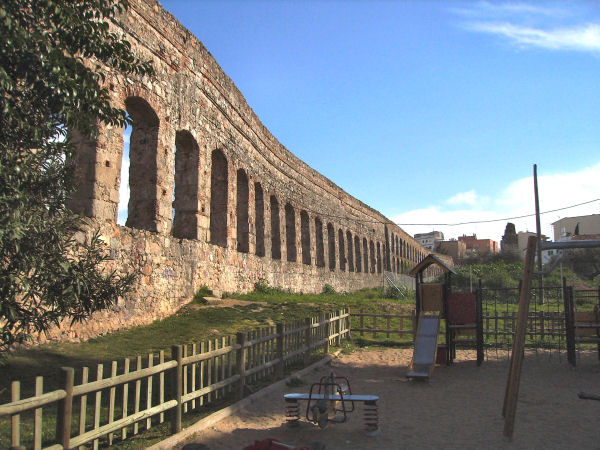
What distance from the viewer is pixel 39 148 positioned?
486 cm

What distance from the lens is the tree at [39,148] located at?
13.9ft

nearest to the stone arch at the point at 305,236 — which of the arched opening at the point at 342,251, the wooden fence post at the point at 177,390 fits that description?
the arched opening at the point at 342,251

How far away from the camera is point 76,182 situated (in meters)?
5.48

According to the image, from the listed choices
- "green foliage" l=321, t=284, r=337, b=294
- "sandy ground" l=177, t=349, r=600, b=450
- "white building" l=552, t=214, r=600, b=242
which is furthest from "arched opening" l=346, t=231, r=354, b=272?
"white building" l=552, t=214, r=600, b=242

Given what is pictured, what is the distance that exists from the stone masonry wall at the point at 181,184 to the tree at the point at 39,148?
11.9ft

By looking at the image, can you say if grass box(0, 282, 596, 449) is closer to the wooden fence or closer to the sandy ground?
the wooden fence

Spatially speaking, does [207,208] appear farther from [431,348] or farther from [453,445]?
[453,445]

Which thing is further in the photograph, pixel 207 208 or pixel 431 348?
pixel 207 208

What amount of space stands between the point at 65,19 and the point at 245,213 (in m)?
12.4

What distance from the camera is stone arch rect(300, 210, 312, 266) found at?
2434cm

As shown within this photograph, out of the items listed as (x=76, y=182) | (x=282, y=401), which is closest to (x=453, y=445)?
(x=282, y=401)

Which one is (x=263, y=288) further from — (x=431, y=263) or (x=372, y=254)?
(x=372, y=254)

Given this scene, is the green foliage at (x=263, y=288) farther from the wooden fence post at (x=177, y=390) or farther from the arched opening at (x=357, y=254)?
the arched opening at (x=357, y=254)

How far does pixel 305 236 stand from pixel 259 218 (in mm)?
5938
